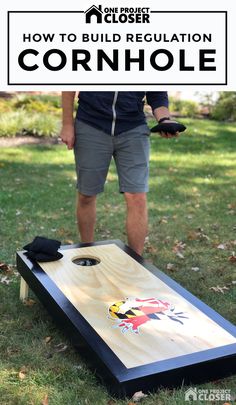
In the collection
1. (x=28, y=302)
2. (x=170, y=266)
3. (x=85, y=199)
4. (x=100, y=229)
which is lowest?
(x=28, y=302)

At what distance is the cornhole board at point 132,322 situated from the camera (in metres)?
2.41

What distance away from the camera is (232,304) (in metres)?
3.50

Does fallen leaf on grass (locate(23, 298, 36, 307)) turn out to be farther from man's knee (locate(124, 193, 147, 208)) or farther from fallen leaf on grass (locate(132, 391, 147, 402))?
fallen leaf on grass (locate(132, 391, 147, 402))

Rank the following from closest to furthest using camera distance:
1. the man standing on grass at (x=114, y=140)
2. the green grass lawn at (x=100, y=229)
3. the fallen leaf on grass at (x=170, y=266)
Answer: the green grass lawn at (x=100, y=229) → the man standing on grass at (x=114, y=140) → the fallen leaf on grass at (x=170, y=266)

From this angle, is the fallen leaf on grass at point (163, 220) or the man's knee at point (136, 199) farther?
the fallen leaf on grass at point (163, 220)

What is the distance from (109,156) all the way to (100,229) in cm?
129

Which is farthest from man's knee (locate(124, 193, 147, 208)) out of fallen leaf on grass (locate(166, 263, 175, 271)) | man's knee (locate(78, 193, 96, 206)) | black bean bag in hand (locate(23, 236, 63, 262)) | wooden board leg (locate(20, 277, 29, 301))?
wooden board leg (locate(20, 277, 29, 301))

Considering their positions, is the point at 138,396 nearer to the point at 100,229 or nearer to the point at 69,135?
the point at 69,135

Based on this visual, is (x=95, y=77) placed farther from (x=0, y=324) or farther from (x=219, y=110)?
(x=219, y=110)

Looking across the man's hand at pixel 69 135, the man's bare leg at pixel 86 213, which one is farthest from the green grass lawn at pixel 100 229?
the man's hand at pixel 69 135

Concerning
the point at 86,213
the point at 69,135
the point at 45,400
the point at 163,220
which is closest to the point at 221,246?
the point at 163,220

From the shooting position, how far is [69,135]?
12.1ft

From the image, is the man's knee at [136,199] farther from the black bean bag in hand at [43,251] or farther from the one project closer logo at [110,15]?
the one project closer logo at [110,15]

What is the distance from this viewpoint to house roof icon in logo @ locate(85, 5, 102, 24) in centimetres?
518
